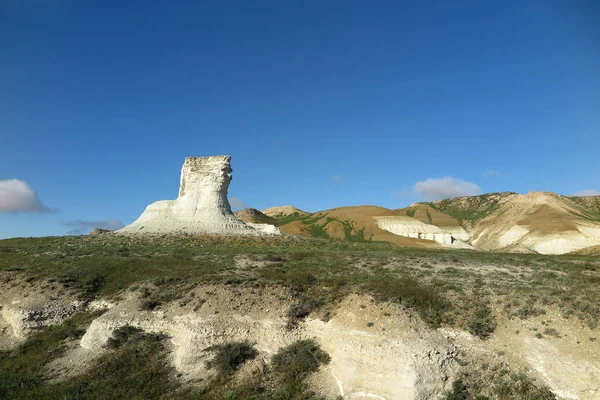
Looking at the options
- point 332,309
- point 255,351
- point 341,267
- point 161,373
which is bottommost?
point 161,373

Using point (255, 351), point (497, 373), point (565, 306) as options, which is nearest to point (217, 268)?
point (255, 351)

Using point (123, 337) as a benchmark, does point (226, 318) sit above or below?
above

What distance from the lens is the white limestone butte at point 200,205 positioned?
57875 mm

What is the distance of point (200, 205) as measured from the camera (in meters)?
60.1

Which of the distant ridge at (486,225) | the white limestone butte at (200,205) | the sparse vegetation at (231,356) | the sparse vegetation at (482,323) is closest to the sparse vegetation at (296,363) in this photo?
the sparse vegetation at (231,356)

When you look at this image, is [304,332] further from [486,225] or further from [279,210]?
[279,210]

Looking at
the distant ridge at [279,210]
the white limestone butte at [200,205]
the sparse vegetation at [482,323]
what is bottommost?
the sparse vegetation at [482,323]

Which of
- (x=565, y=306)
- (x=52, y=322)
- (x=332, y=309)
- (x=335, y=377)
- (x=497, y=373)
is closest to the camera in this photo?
(x=497, y=373)

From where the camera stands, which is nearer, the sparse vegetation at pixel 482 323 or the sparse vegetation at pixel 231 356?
the sparse vegetation at pixel 482 323

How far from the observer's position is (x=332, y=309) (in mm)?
20234

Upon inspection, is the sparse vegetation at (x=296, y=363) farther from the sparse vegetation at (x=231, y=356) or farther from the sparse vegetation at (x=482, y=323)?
the sparse vegetation at (x=482, y=323)

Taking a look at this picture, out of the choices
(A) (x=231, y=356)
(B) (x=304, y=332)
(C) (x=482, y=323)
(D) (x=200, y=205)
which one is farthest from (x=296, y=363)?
(D) (x=200, y=205)

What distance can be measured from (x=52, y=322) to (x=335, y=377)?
17634 millimetres

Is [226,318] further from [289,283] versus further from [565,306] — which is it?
[565,306]
